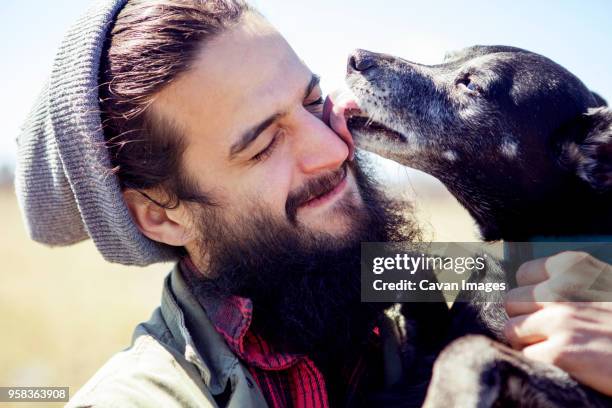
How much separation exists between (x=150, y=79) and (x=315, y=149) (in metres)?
0.86

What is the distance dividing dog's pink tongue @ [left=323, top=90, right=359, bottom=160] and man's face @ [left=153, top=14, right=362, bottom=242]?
14cm

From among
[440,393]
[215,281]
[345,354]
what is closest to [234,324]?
[215,281]

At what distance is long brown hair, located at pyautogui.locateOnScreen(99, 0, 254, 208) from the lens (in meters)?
2.89

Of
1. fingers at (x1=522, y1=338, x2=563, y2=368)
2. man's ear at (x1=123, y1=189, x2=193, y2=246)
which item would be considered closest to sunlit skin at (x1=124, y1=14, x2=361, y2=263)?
man's ear at (x1=123, y1=189, x2=193, y2=246)

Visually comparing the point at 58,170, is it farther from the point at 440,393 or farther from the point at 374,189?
the point at 440,393

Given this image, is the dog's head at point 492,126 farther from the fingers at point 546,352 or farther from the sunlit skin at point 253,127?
the fingers at point 546,352

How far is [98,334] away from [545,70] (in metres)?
8.44

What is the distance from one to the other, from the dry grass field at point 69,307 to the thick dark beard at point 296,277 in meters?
0.82

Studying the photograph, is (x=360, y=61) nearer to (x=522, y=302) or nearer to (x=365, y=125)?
(x=365, y=125)

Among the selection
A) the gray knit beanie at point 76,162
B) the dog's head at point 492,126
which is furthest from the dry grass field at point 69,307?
the gray knit beanie at point 76,162

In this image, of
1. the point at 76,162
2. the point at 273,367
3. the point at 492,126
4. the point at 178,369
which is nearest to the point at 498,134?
the point at 492,126

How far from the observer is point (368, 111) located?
3346mm

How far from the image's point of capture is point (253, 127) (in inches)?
112

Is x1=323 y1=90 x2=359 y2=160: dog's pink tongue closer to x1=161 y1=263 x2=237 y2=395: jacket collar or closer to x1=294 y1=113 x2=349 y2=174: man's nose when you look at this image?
x1=294 y1=113 x2=349 y2=174: man's nose
